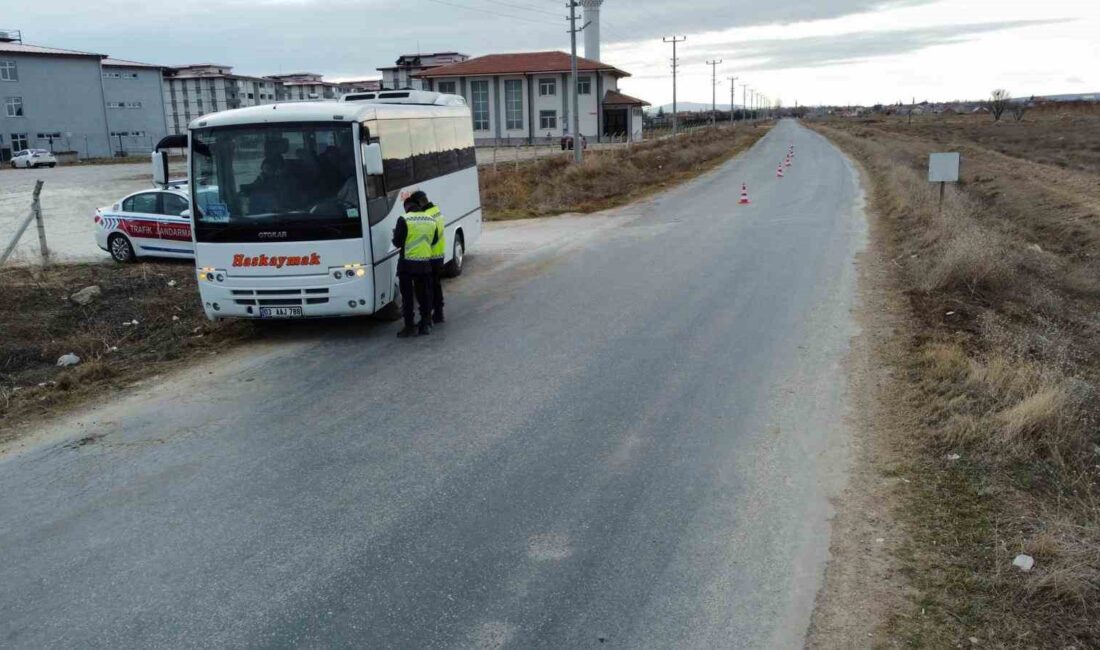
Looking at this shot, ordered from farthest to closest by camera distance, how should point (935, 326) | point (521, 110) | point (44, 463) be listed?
A: point (521, 110) → point (935, 326) → point (44, 463)

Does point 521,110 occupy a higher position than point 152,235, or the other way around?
point 521,110

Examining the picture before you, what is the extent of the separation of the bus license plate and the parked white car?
57.6 metres

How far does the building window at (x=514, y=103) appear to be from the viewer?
7275cm

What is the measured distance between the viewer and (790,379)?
8312 millimetres

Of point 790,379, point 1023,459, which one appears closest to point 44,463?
point 790,379

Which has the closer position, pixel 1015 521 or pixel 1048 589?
pixel 1048 589

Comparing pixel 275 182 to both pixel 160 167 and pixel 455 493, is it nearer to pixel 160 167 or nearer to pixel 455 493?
pixel 160 167

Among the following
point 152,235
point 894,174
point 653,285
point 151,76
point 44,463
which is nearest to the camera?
point 44,463

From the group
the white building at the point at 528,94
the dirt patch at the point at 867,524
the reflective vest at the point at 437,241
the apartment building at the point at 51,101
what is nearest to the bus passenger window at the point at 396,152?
the reflective vest at the point at 437,241

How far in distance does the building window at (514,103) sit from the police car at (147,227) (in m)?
58.7

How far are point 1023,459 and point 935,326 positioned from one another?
14.0 ft

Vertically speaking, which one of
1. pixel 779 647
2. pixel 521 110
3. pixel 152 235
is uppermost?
pixel 521 110

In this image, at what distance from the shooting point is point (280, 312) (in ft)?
33.1

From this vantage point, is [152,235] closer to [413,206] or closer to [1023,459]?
[413,206]
